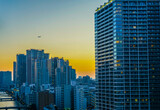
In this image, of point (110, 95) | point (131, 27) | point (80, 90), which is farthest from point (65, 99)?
point (131, 27)

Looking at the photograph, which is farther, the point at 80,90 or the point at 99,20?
the point at 80,90

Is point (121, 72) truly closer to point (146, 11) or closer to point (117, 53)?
point (117, 53)

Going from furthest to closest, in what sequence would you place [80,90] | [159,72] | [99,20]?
[80,90]
[99,20]
[159,72]

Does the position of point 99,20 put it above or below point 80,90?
above

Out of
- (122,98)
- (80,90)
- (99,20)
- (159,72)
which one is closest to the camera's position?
(122,98)

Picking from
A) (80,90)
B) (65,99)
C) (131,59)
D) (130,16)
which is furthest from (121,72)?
(65,99)

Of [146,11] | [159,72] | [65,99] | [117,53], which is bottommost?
[65,99]
